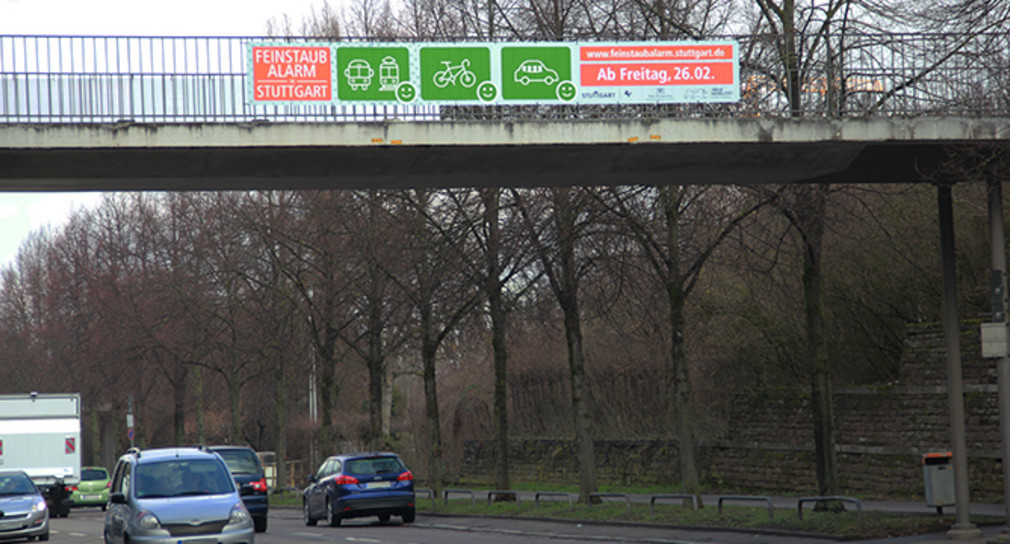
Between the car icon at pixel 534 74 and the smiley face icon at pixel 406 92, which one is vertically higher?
the car icon at pixel 534 74

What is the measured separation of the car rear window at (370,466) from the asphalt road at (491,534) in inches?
49.8

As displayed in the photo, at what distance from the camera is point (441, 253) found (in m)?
27.3

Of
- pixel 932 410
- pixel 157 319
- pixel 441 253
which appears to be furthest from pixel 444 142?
pixel 157 319

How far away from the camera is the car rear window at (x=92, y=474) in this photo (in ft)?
144

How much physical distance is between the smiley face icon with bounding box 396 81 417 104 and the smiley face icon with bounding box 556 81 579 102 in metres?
2.11

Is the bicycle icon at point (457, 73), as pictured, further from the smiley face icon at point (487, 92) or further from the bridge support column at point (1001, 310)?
the bridge support column at point (1001, 310)

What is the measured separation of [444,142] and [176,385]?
38.7m

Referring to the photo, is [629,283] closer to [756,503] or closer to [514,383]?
[756,503]

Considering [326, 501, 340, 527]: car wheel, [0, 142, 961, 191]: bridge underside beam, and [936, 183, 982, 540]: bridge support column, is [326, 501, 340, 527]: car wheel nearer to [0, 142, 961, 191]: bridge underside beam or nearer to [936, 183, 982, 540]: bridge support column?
[0, 142, 961, 191]: bridge underside beam

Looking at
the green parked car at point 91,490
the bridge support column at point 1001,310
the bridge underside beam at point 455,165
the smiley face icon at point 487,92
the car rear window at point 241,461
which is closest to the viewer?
the bridge underside beam at point 455,165

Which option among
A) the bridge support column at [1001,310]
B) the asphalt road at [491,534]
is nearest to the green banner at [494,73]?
the bridge support column at [1001,310]

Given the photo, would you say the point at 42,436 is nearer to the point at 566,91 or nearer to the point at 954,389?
the point at 566,91

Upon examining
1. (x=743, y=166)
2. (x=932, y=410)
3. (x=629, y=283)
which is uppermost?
(x=743, y=166)

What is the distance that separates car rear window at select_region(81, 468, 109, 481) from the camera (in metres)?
44.0
